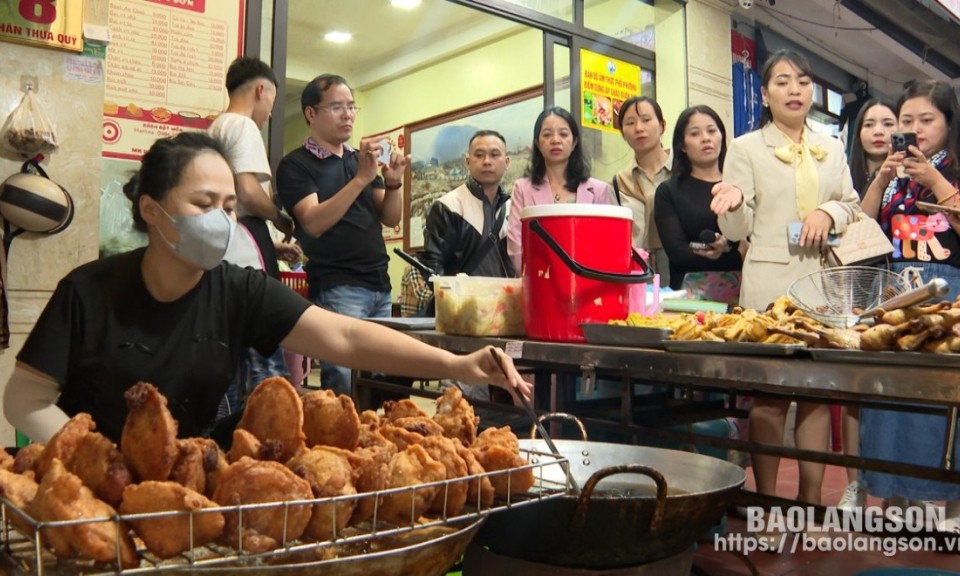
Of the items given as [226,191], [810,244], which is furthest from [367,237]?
[810,244]

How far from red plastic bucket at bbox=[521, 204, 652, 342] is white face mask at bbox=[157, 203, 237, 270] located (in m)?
0.95

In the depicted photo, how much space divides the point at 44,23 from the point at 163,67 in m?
0.63

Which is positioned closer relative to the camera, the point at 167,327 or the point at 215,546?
the point at 215,546

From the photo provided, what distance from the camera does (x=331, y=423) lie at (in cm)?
121

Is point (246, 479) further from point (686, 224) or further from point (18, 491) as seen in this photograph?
point (686, 224)

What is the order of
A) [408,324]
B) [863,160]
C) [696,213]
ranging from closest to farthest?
[408,324] < [696,213] < [863,160]

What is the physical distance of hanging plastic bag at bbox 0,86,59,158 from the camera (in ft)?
11.4

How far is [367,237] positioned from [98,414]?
1.93m

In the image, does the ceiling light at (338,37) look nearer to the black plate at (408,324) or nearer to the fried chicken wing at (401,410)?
the black plate at (408,324)

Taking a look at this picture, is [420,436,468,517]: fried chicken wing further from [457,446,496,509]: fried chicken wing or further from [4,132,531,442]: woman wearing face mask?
[4,132,531,442]: woman wearing face mask

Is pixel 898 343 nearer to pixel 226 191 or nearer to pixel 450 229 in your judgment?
pixel 226 191

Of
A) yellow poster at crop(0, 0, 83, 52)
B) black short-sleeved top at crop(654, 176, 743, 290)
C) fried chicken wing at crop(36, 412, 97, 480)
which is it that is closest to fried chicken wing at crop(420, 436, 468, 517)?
fried chicken wing at crop(36, 412, 97, 480)

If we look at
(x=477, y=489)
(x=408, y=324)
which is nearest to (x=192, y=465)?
(x=477, y=489)

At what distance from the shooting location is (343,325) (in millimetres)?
2016
